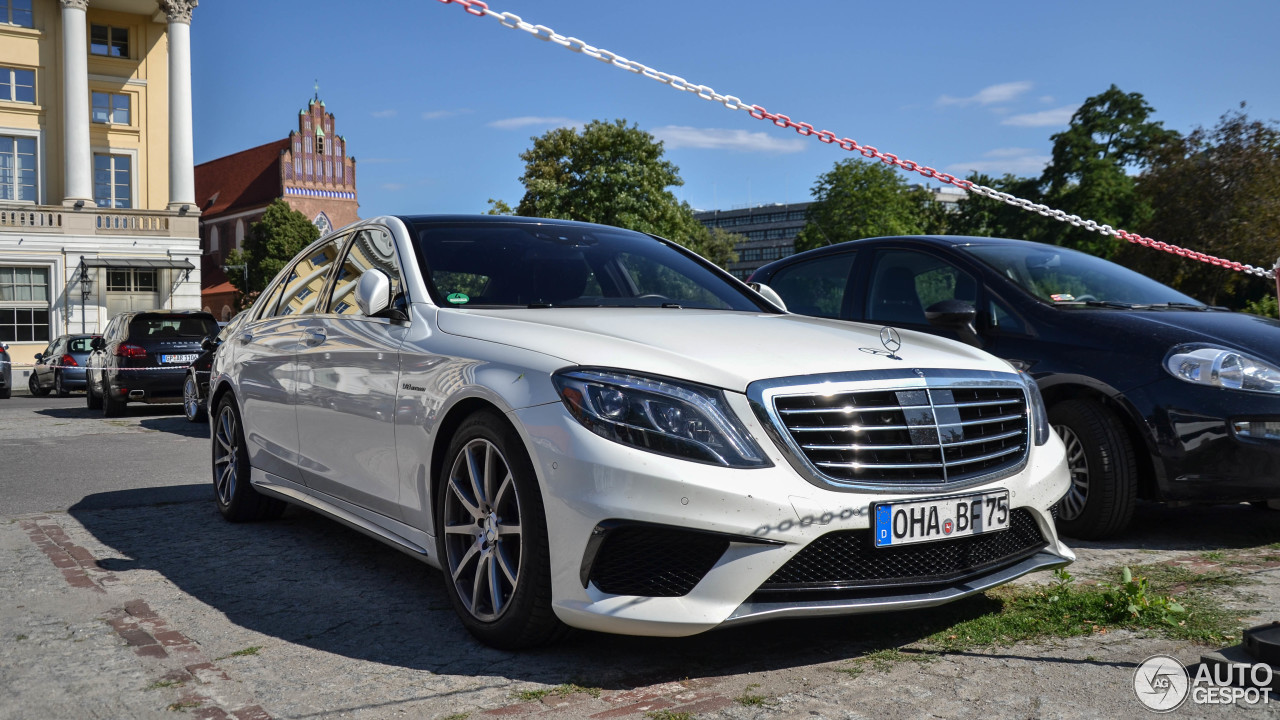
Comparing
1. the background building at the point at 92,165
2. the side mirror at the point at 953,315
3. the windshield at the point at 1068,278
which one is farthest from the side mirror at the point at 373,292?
the background building at the point at 92,165

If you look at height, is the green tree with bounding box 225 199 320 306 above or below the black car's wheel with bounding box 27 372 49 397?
above

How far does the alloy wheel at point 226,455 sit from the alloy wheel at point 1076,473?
4.31 meters

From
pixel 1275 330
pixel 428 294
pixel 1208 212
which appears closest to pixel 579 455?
pixel 428 294

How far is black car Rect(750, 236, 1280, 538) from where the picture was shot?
495cm

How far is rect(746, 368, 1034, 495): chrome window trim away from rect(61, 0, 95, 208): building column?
4160cm

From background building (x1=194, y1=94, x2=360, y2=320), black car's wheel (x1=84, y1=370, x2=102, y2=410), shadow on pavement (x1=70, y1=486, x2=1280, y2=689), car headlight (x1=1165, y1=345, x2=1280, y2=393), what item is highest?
background building (x1=194, y1=94, x2=360, y2=320)

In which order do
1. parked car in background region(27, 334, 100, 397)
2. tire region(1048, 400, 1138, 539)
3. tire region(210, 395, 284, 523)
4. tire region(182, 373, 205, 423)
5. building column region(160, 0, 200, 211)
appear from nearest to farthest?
tire region(1048, 400, 1138, 539)
tire region(210, 395, 284, 523)
tire region(182, 373, 205, 423)
parked car in background region(27, 334, 100, 397)
building column region(160, 0, 200, 211)

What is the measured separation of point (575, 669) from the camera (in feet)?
11.2

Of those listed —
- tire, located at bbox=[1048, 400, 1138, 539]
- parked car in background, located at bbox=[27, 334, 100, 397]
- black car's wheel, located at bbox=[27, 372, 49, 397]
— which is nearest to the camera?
tire, located at bbox=[1048, 400, 1138, 539]

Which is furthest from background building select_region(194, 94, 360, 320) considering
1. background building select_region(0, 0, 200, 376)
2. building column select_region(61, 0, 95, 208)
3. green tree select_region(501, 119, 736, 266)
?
building column select_region(61, 0, 95, 208)

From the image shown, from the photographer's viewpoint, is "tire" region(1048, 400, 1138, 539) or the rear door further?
"tire" region(1048, 400, 1138, 539)

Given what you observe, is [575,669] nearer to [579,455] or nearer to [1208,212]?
[579,455]

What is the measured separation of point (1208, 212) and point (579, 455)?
1427 inches

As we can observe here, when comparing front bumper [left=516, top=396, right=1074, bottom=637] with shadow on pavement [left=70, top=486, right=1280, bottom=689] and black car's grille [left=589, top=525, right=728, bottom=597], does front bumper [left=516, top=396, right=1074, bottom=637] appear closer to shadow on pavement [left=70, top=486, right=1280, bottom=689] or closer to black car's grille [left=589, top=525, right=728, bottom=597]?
black car's grille [left=589, top=525, right=728, bottom=597]
